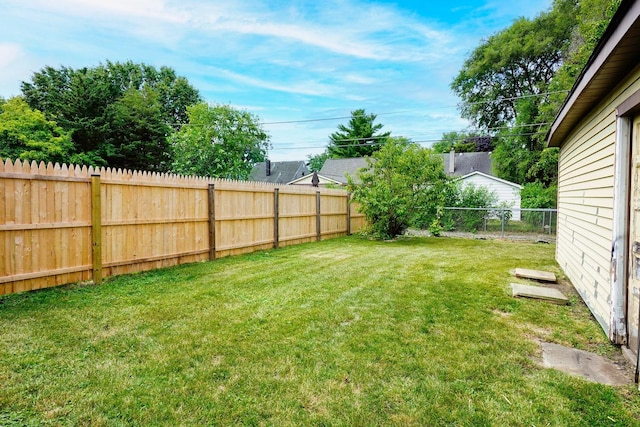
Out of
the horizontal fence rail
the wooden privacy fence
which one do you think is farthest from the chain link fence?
the wooden privacy fence

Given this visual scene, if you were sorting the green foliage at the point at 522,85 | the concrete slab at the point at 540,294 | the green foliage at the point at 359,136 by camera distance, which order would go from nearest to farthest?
the concrete slab at the point at 540,294, the green foliage at the point at 522,85, the green foliage at the point at 359,136

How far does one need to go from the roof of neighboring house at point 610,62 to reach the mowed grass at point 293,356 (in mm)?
2266

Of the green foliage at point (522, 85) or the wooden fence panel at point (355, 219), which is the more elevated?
the green foliage at point (522, 85)

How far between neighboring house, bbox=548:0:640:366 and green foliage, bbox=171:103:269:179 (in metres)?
17.9

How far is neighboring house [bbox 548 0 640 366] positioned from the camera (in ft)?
8.61

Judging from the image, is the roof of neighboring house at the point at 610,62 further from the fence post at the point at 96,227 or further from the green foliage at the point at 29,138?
the green foliage at the point at 29,138

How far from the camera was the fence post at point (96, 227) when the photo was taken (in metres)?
4.68

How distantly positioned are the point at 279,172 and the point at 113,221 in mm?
24891

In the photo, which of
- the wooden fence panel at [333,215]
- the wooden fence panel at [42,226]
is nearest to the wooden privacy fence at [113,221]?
the wooden fence panel at [42,226]

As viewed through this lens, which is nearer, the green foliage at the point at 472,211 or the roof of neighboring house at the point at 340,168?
the green foliage at the point at 472,211

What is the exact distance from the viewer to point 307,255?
7.30m

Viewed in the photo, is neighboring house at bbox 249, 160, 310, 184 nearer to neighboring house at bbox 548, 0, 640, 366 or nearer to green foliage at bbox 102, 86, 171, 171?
green foliage at bbox 102, 86, 171, 171

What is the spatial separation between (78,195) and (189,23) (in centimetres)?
852

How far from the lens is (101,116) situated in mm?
17797
